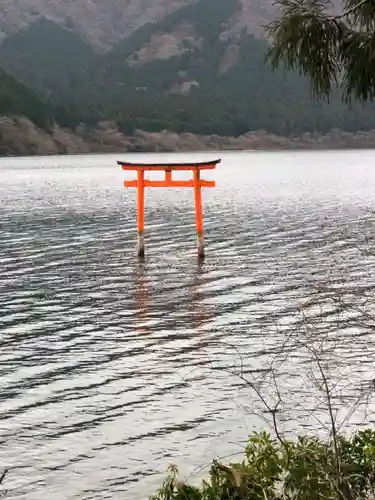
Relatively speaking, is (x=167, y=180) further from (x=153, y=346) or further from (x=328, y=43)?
(x=328, y=43)

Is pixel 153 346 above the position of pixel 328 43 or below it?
below

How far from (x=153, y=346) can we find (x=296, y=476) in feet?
29.6

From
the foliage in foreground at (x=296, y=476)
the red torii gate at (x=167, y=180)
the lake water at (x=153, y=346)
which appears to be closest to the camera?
the foliage in foreground at (x=296, y=476)

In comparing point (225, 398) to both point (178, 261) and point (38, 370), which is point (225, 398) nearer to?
point (38, 370)

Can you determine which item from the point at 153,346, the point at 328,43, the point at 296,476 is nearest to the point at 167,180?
the point at 153,346

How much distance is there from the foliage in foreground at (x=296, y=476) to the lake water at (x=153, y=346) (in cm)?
107

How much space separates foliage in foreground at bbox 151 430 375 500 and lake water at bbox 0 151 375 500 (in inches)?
42.0

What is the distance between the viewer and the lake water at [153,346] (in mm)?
10547

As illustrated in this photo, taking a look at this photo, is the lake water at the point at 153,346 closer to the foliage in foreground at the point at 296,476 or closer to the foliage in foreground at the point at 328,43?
the foliage in foreground at the point at 296,476

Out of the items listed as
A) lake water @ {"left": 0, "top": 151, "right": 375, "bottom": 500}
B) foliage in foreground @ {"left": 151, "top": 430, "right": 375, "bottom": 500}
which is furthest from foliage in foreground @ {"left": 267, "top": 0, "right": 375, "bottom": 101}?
foliage in foreground @ {"left": 151, "top": 430, "right": 375, "bottom": 500}

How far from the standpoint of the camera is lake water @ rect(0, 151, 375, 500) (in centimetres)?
1055

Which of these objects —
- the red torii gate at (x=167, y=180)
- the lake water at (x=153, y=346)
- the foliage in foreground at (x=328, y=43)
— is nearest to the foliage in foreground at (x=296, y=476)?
the lake water at (x=153, y=346)

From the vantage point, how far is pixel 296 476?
716 cm

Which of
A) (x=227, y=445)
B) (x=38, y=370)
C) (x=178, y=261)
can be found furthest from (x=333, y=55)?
(x=178, y=261)
